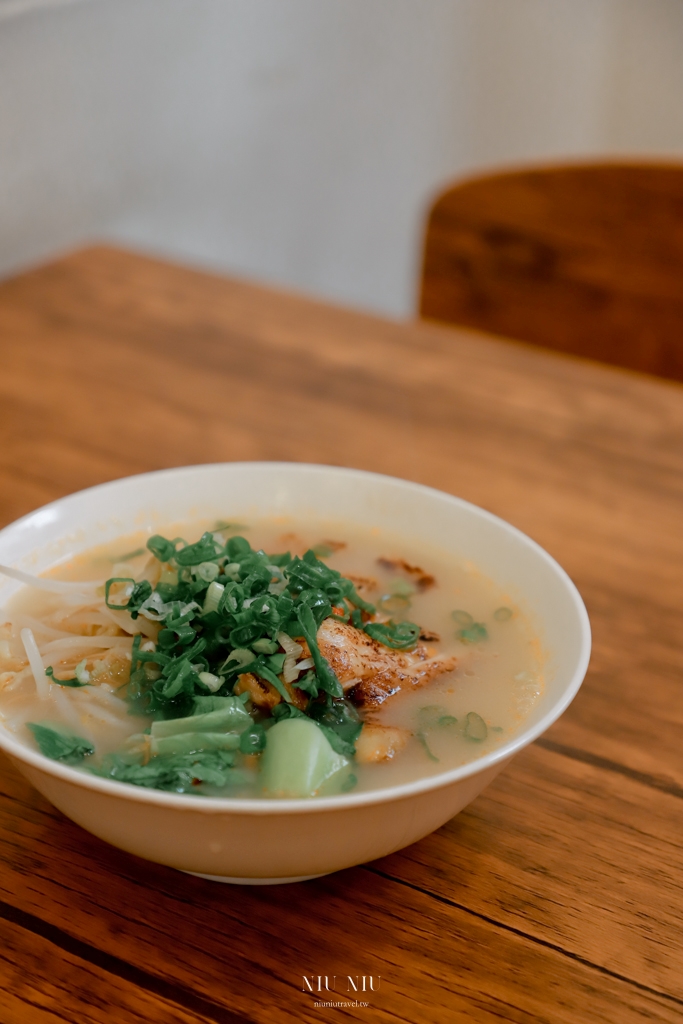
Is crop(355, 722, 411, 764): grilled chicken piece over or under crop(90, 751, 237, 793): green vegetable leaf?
under

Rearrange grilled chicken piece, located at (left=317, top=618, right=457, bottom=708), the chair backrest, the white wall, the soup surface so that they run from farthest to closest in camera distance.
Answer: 1. the white wall
2. the chair backrest
3. grilled chicken piece, located at (left=317, top=618, right=457, bottom=708)
4. the soup surface

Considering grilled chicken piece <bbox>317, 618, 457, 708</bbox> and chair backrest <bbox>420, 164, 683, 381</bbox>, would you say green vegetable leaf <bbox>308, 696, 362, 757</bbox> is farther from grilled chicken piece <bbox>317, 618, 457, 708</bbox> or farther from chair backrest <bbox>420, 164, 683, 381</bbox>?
chair backrest <bbox>420, 164, 683, 381</bbox>

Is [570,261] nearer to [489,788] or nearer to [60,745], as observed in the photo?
[489,788]

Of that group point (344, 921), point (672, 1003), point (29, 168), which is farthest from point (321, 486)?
point (29, 168)

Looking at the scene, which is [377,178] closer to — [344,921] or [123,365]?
[123,365]

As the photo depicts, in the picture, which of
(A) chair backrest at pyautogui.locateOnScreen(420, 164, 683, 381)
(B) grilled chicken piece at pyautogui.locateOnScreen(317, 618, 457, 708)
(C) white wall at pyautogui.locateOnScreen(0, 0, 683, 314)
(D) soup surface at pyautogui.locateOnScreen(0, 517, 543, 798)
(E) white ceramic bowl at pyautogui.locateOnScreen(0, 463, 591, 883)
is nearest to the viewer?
(E) white ceramic bowl at pyautogui.locateOnScreen(0, 463, 591, 883)

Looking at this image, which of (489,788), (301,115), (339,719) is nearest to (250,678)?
(339,719)

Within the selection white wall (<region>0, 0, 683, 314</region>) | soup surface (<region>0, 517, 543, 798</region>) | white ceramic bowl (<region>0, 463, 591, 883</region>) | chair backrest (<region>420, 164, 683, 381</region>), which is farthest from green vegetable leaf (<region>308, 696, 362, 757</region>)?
white wall (<region>0, 0, 683, 314</region>)
